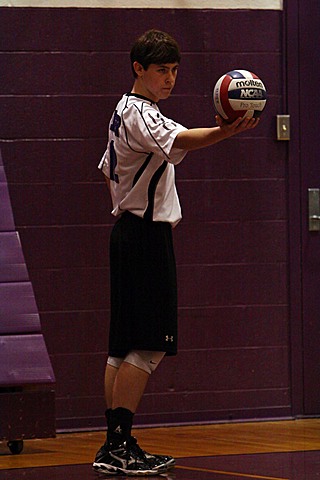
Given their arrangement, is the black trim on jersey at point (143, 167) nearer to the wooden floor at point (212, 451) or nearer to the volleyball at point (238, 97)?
the volleyball at point (238, 97)

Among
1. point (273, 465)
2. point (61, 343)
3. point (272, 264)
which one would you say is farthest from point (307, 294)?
point (273, 465)

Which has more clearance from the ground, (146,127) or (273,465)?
(146,127)

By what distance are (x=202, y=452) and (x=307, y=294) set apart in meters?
1.40

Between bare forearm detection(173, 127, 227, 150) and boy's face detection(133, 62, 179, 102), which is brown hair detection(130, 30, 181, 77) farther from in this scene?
bare forearm detection(173, 127, 227, 150)

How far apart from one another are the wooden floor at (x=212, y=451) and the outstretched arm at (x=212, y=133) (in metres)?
1.21

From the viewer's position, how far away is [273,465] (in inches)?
169

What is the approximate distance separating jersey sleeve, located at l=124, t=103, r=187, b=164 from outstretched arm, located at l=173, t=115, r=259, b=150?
35 millimetres

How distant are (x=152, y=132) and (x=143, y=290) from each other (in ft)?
2.00

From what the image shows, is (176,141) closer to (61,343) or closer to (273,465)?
(273,465)

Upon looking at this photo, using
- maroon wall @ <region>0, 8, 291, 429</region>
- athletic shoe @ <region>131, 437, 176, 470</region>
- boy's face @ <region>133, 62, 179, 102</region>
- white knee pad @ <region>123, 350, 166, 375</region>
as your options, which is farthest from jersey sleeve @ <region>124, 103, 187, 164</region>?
maroon wall @ <region>0, 8, 291, 429</region>

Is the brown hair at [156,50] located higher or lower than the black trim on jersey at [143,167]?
higher

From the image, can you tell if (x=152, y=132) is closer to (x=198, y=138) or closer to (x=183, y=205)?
(x=198, y=138)

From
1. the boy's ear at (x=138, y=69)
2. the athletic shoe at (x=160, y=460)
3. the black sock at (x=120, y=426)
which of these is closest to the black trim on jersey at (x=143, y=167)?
the boy's ear at (x=138, y=69)

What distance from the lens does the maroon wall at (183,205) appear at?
5578 mm
